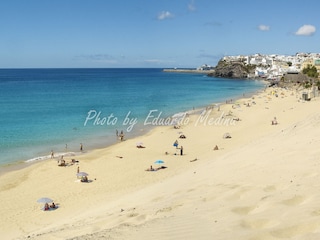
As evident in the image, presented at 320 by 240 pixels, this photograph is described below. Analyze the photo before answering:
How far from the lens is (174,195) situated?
9.48 meters

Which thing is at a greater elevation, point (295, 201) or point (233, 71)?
point (233, 71)

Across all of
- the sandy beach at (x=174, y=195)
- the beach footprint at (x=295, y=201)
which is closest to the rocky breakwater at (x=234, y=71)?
the sandy beach at (x=174, y=195)

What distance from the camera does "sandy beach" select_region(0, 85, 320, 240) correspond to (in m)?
5.47

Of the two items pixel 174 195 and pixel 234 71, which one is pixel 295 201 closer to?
pixel 174 195

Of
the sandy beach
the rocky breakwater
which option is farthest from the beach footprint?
the rocky breakwater

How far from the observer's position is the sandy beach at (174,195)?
547 cm

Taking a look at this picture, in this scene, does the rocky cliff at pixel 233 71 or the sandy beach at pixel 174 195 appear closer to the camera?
the sandy beach at pixel 174 195

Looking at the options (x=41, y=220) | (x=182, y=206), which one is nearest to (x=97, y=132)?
(x=41, y=220)

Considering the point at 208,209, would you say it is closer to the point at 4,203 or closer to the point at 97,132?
the point at 4,203

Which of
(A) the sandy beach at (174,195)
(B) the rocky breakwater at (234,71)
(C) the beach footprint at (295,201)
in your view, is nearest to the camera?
(A) the sandy beach at (174,195)

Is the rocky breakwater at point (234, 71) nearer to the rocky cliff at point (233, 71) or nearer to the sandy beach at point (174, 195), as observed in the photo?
the rocky cliff at point (233, 71)

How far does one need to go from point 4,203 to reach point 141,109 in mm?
40524

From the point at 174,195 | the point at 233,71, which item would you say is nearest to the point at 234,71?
the point at 233,71

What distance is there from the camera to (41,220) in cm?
1485
